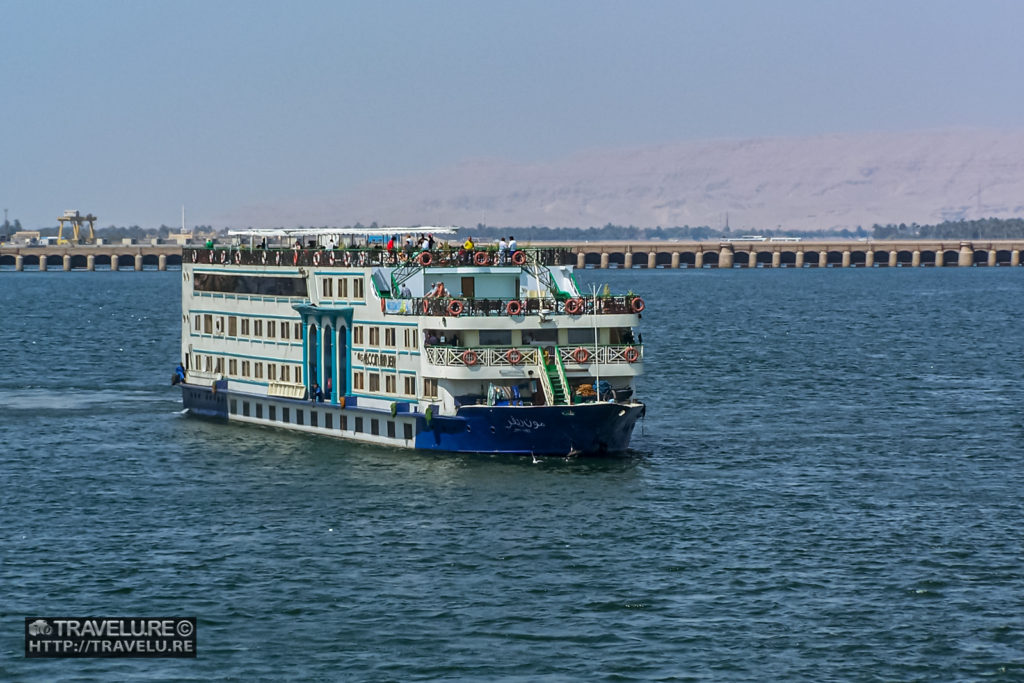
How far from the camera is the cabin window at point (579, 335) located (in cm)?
6938

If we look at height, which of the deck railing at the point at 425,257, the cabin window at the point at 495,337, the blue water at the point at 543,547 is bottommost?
the blue water at the point at 543,547

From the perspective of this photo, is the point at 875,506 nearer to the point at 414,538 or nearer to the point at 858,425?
the point at 414,538

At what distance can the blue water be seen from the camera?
4272 centimetres

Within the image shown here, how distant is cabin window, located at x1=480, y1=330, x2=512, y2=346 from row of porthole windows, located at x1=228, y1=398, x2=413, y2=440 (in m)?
5.06

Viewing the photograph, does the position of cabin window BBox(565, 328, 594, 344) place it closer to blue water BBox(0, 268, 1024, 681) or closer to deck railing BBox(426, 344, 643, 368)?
deck railing BBox(426, 344, 643, 368)

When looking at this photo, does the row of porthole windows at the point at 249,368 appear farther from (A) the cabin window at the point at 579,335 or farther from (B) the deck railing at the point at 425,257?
(A) the cabin window at the point at 579,335

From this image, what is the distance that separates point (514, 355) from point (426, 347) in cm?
373

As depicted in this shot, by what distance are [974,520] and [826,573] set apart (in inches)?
397

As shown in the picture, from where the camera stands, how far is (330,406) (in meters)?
75.1

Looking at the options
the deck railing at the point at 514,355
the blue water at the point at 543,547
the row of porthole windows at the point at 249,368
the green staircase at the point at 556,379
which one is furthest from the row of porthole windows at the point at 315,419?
the green staircase at the point at 556,379

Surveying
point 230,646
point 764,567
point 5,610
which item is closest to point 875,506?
point 764,567

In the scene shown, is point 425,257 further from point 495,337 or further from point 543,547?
point 543,547

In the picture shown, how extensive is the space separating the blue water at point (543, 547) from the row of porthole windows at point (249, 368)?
2.77 m

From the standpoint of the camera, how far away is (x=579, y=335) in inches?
2731
